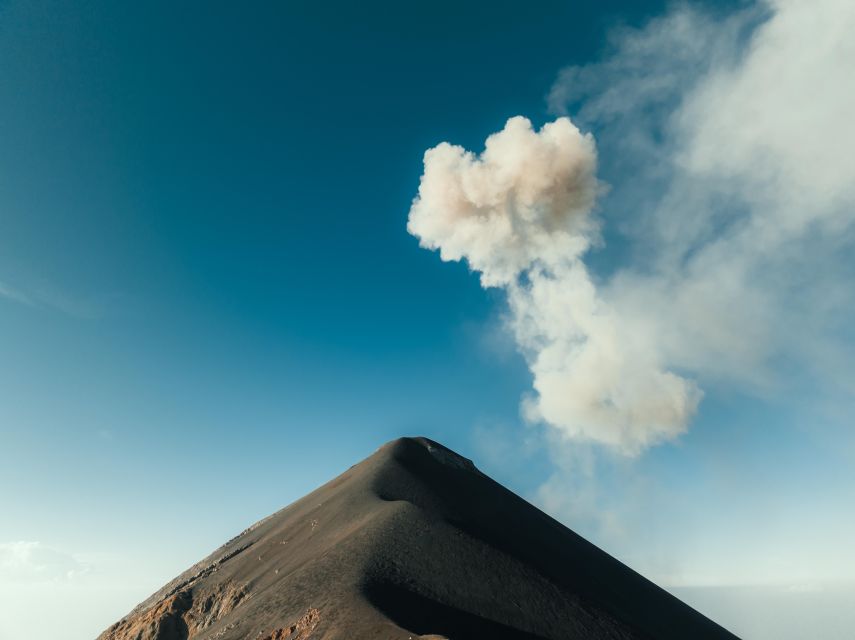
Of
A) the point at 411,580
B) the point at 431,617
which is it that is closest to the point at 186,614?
the point at 411,580

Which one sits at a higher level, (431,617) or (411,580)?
(411,580)

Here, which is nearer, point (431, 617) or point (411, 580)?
point (431, 617)

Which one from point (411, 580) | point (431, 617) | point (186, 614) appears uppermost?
point (186, 614)

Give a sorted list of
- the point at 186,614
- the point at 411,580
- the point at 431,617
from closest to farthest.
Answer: the point at 431,617, the point at 411,580, the point at 186,614

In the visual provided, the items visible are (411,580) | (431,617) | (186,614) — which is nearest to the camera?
(431,617)

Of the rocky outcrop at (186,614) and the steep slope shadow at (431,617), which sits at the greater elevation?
the rocky outcrop at (186,614)

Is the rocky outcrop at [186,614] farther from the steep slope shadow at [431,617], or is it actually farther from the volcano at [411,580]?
the steep slope shadow at [431,617]

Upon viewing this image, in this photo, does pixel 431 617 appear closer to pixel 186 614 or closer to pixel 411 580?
pixel 411 580

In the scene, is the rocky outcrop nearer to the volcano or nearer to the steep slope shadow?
the volcano

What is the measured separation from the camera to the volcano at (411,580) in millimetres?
43375

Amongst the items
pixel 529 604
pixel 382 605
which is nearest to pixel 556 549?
pixel 529 604

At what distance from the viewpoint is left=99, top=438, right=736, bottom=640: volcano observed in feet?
142

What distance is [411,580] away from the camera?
48.8 meters

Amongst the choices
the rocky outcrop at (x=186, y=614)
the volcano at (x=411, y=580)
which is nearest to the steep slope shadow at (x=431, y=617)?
the volcano at (x=411, y=580)
